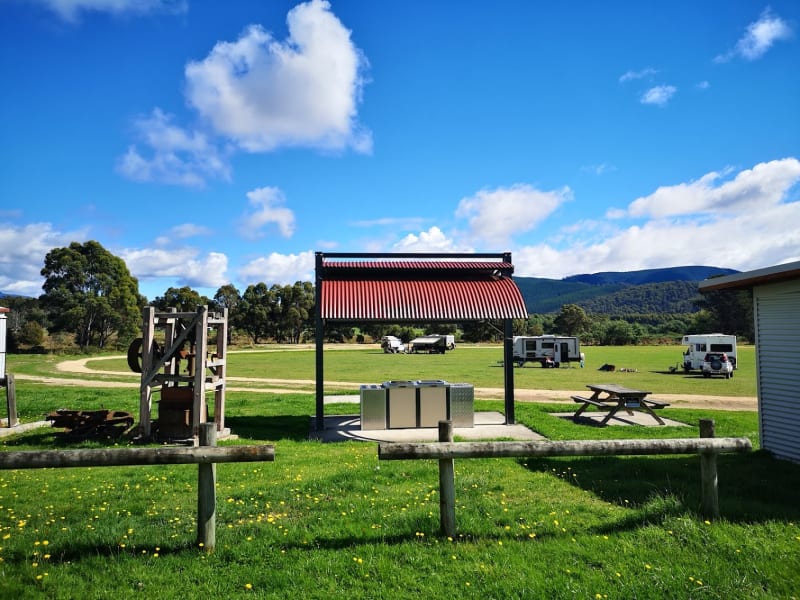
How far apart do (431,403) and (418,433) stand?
944mm

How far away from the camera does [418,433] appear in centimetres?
1249

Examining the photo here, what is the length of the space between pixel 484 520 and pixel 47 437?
11.1m

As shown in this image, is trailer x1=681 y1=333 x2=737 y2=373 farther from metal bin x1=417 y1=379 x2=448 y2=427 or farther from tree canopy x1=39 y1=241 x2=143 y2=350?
tree canopy x1=39 y1=241 x2=143 y2=350

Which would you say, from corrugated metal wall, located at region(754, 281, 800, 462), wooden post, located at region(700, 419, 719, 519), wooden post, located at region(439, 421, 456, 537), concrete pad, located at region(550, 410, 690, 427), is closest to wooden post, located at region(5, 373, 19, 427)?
wooden post, located at region(439, 421, 456, 537)

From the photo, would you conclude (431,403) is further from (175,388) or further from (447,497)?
(447,497)

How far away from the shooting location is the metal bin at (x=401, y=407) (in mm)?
13039

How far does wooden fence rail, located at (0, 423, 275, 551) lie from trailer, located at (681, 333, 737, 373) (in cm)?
3297

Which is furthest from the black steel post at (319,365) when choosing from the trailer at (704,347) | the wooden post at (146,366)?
the trailer at (704,347)

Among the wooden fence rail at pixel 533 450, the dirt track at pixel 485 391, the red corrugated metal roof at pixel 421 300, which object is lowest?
the dirt track at pixel 485 391

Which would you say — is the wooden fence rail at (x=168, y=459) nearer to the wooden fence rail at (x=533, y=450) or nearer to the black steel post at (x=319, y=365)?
the wooden fence rail at (x=533, y=450)

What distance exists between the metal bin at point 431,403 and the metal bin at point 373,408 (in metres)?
0.96

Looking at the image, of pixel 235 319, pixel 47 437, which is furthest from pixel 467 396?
pixel 235 319

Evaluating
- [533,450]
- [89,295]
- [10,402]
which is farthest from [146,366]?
[89,295]

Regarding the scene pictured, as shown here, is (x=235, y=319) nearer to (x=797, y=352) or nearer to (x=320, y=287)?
(x=320, y=287)
